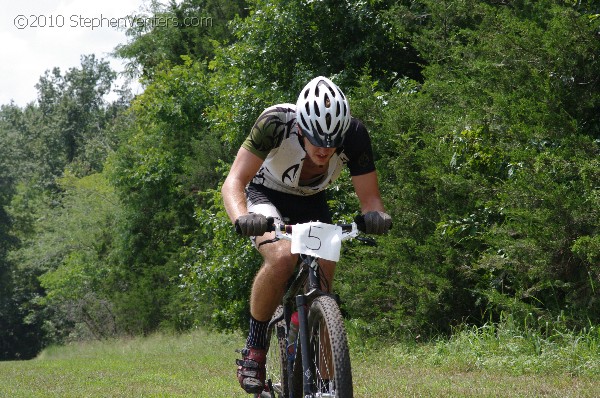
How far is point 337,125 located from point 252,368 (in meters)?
1.60

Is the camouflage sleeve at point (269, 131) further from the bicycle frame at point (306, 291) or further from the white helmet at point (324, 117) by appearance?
the bicycle frame at point (306, 291)

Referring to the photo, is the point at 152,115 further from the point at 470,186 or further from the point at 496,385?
the point at 496,385

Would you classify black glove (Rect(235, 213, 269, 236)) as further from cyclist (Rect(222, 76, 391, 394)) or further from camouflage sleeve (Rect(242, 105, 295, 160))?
camouflage sleeve (Rect(242, 105, 295, 160))

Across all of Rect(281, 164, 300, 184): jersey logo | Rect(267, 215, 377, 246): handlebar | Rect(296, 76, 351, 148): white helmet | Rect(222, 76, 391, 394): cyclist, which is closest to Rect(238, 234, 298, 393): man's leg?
Rect(222, 76, 391, 394): cyclist

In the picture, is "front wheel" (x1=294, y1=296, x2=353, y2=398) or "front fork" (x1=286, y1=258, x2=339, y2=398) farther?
"front fork" (x1=286, y1=258, x2=339, y2=398)

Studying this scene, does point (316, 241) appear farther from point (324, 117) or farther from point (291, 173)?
point (291, 173)

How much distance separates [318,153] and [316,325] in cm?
94

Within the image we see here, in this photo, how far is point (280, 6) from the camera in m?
17.6

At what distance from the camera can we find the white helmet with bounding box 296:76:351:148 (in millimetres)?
4789

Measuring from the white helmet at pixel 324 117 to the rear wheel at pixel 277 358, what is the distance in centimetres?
115

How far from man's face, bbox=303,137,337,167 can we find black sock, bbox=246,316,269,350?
1.04 metres

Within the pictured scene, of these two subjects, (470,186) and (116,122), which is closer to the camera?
(470,186)

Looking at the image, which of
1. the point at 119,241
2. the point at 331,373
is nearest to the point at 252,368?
the point at 331,373

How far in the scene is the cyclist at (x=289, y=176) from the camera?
191 inches
